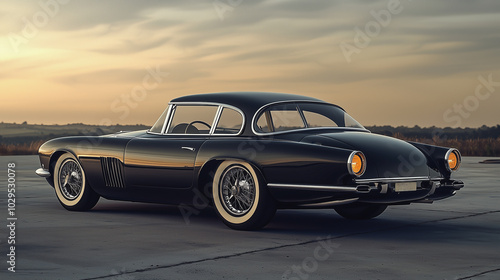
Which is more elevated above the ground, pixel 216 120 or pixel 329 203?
pixel 216 120

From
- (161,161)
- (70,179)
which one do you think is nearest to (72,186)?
(70,179)

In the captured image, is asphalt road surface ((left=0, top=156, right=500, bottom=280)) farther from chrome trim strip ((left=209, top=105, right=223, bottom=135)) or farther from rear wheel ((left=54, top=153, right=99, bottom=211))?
chrome trim strip ((left=209, top=105, right=223, bottom=135))

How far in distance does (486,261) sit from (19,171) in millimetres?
15069

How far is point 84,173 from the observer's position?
9.77 meters

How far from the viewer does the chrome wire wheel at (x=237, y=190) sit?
7984mm

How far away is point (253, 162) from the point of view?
25.8 feet

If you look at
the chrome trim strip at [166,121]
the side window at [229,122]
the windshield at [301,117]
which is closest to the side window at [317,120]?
the windshield at [301,117]

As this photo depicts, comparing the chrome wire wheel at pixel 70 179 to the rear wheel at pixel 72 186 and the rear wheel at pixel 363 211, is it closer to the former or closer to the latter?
the rear wheel at pixel 72 186

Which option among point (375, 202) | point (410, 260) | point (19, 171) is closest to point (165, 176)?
point (375, 202)

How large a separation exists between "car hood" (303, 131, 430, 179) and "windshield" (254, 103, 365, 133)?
1.70 ft

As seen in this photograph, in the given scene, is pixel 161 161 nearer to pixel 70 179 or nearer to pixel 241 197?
pixel 241 197

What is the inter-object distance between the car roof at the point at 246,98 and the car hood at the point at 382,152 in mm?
873

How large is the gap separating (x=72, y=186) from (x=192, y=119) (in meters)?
2.00

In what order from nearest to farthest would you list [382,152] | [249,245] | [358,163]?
[249,245]
[358,163]
[382,152]
